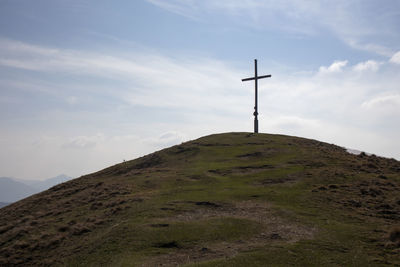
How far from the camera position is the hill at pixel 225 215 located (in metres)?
19.0

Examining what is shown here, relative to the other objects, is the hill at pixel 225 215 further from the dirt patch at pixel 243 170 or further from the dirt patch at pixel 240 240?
the dirt patch at pixel 243 170

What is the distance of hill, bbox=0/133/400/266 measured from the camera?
1897cm

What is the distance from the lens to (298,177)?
31.9 meters

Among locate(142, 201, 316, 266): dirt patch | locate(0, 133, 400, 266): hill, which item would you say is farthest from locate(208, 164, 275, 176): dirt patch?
locate(142, 201, 316, 266): dirt patch

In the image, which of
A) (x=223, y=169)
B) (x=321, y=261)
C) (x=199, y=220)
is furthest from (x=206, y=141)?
(x=321, y=261)

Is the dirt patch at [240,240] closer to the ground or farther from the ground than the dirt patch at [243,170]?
closer to the ground

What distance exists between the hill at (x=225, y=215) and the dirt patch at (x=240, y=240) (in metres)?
0.06

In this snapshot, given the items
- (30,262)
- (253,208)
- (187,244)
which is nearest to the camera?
(187,244)

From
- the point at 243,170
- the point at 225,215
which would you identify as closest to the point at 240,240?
the point at 225,215

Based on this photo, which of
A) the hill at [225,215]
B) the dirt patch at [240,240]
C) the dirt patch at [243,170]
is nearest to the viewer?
the dirt patch at [240,240]

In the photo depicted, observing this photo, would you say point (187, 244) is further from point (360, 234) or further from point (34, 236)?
point (34, 236)

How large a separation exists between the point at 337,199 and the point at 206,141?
24921mm

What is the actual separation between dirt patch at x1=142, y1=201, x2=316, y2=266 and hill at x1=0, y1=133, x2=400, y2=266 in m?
0.06

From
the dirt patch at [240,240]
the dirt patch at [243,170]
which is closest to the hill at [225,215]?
the dirt patch at [240,240]
